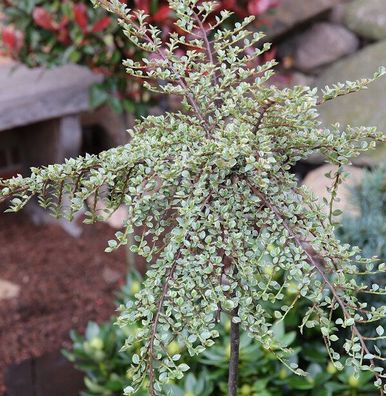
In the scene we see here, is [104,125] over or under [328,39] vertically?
under

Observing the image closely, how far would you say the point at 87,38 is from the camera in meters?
2.47

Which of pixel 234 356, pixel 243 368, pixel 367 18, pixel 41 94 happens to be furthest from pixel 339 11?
pixel 234 356

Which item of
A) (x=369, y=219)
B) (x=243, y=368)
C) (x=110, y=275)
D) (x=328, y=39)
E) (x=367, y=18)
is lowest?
(x=110, y=275)

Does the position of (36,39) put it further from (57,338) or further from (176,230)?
(176,230)

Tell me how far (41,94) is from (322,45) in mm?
1763

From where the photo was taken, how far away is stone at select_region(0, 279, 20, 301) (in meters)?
3.06

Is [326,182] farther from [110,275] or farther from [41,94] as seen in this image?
[41,94]

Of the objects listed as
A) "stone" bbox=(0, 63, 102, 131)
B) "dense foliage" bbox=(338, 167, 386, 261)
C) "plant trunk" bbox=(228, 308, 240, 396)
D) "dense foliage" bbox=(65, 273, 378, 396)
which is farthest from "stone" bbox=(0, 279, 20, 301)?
"plant trunk" bbox=(228, 308, 240, 396)

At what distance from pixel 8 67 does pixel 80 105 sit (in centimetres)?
52

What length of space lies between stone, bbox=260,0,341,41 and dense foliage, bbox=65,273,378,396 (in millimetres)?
2186

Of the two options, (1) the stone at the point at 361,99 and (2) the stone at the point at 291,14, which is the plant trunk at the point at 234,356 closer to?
(1) the stone at the point at 361,99

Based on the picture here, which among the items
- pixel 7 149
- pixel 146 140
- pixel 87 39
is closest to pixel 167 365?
pixel 146 140

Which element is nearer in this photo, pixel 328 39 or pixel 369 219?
pixel 369 219

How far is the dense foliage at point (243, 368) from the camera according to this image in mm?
1801
